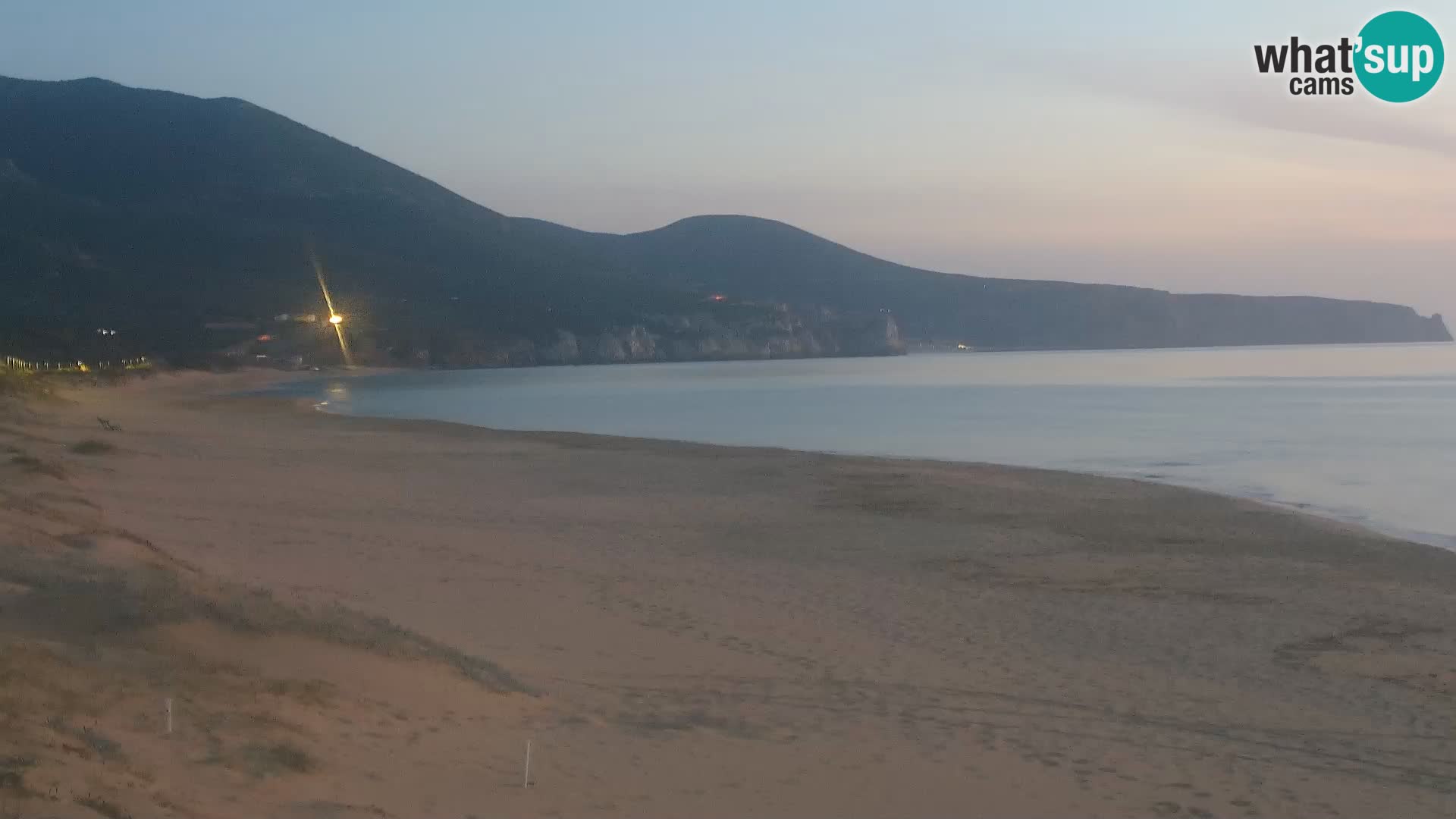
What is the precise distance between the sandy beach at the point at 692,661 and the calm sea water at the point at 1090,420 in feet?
27.9

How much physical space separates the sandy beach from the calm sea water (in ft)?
27.9

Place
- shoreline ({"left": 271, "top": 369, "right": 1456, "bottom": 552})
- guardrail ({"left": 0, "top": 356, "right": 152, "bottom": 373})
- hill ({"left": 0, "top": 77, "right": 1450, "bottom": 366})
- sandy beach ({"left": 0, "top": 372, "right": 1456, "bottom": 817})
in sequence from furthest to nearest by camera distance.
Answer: hill ({"left": 0, "top": 77, "right": 1450, "bottom": 366}) → guardrail ({"left": 0, "top": 356, "right": 152, "bottom": 373}) → shoreline ({"left": 271, "top": 369, "right": 1456, "bottom": 552}) → sandy beach ({"left": 0, "top": 372, "right": 1456, "bottom": 817})

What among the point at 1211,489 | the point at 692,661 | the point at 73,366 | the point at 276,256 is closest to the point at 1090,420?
the point at 1211,489

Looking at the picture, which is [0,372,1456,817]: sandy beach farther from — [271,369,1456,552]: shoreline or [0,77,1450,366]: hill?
[0,77,1450,366]: hill

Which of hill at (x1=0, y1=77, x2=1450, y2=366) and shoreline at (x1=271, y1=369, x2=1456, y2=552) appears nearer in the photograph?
shoreline at (x1=271, y1=369, x2=1456, y2=552)

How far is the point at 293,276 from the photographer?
434ft

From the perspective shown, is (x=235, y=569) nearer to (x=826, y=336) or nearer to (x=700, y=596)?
(x=700, y=596)

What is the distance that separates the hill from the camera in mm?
112750

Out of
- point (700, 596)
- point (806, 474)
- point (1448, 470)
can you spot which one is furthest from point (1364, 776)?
point (1448, 470)

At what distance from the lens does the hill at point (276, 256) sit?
113 meters

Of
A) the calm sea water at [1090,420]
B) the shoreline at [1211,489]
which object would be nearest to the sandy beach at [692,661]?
the shoreline at [1211,489]

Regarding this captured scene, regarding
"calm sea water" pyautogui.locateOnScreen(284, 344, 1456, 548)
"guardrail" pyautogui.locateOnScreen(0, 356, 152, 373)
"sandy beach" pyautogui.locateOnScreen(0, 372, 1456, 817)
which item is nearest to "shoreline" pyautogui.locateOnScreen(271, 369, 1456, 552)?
"calm sea water" pyautogui.locateOnScreen(284, 344, 1456, 548)

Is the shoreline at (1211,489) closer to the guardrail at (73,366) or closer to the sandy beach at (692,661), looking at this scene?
the sandy beach at (692,661)

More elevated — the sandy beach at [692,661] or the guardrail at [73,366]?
the guardrail at [73,366]
